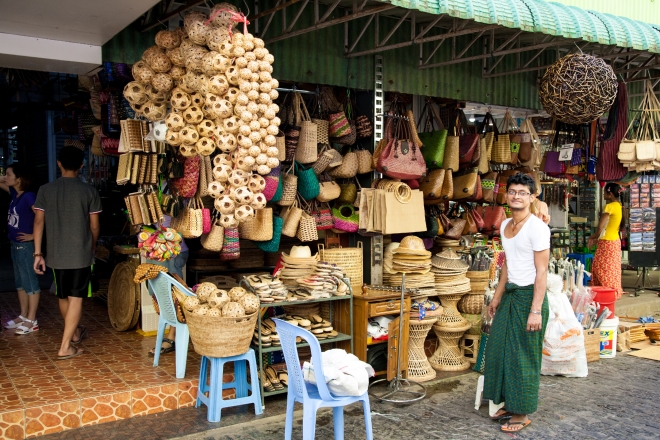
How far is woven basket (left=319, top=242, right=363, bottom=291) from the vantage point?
6.20m

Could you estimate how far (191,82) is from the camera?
5094mm

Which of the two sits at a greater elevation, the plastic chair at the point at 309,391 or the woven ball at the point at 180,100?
the woven ball at the point at 180,100

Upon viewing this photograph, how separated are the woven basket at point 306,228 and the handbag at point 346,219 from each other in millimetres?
456

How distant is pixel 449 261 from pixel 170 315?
9.77 ft

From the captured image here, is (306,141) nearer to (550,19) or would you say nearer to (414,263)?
(414,263)

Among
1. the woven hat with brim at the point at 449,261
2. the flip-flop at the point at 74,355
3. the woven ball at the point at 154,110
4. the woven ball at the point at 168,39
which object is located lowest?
the flip-flop at the point at 74,355

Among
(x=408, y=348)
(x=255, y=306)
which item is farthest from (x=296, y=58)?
(x=408, y=348)

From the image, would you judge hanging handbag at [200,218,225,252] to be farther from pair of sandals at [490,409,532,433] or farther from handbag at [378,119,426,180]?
pair of sandals at [490,409,532,433]

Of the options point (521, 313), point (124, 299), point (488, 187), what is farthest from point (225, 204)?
point (488, 187)

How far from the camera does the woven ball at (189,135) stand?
16.8 feet

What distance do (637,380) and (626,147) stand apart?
301 cm

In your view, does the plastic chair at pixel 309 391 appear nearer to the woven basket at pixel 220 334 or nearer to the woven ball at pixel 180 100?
the woven basket at pixel 220 334

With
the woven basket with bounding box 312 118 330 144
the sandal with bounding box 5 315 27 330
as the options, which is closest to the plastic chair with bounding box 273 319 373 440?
the woven basket with bounding box 312 118 330 144

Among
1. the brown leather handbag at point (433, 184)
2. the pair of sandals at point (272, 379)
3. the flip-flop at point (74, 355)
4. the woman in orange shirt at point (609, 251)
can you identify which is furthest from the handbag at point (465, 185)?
the flip-flop at point (74, 355)
